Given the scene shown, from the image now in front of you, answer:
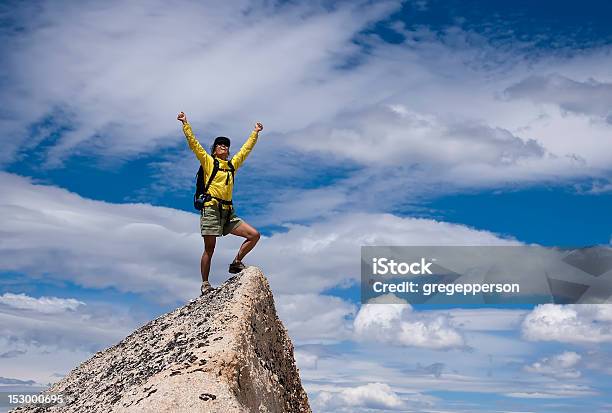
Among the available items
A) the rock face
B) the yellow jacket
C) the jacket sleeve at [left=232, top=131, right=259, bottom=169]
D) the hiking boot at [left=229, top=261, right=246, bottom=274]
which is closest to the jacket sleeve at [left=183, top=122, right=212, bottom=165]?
the yellow jacket

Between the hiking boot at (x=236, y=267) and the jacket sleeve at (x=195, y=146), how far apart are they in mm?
1951

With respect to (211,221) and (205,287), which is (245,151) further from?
(205,287)

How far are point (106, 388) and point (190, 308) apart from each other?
7.37 ft

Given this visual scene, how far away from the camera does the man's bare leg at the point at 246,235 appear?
44.0ft

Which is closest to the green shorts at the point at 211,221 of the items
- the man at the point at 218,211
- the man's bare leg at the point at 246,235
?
the man at the point at 218,211

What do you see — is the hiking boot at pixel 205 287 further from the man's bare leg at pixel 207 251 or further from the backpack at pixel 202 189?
the backpack at pixel 202 189

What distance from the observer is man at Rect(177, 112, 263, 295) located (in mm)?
13234

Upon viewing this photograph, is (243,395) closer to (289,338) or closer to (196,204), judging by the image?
(289,338)

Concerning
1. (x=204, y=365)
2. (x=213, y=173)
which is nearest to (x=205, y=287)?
(x=213, y=173)

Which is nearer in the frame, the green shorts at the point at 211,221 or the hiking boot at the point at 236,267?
the green shorts at the point at 211,221

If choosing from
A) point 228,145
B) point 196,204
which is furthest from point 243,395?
point 228,145

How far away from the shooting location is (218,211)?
13266mm

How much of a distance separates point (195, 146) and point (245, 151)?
3.62 feet

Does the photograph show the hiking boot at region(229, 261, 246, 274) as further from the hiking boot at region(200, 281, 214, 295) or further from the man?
the hiking boot at region(200, 281, 214, 295)
